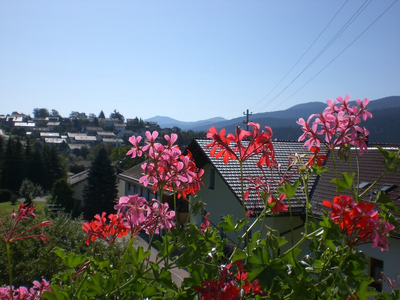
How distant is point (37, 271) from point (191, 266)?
594cm

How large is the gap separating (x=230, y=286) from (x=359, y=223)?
387mm

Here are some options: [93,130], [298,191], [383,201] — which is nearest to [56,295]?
[383,201]

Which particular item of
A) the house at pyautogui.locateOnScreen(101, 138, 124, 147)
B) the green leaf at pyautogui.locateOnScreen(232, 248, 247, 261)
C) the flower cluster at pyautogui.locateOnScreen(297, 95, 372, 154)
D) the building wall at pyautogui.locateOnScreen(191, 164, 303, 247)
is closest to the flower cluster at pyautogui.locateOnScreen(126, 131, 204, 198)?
the green leaf at pyautogui.locateOnScreen(232, 248, 247, 261)

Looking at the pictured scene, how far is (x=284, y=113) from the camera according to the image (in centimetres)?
13112

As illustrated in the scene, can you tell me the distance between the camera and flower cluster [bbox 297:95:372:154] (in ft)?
3.95

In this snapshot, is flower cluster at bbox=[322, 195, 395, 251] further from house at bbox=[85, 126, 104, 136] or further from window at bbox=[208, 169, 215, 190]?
house at bbox=[85, 126, 104, 136]

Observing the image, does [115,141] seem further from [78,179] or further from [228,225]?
[228,225]

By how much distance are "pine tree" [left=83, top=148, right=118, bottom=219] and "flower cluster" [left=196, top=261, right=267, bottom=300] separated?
1179 inches

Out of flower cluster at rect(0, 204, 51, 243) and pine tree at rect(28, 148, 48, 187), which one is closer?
flower cluster at rect(0, 204, 51, 243)

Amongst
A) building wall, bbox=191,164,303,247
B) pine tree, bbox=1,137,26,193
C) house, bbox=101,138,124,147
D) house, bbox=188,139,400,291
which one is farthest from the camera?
house, bbox=101,138,124,147

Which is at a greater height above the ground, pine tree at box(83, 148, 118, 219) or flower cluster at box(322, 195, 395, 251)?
flower cluster at box(322, 195, 395, 251)

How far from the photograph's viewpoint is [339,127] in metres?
1.21

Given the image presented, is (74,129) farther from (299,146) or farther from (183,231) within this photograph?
(183,231)

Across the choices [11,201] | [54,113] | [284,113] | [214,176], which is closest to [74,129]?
[54,113]
